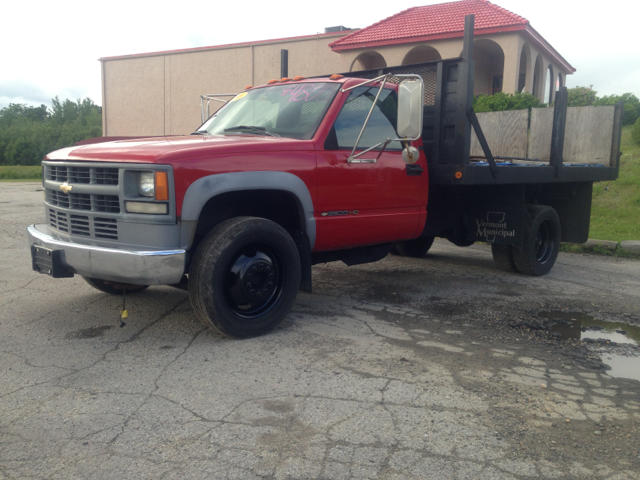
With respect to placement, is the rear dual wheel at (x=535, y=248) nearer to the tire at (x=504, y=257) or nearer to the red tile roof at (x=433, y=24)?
the tire at (x=504, y=257)

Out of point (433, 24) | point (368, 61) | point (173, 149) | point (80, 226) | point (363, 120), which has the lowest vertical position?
point (80, 226)

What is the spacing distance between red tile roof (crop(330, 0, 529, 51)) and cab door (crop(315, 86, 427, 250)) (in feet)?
49.4

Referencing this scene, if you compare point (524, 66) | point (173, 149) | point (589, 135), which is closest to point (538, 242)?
point (589, 135)

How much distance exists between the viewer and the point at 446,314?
17.2 feet

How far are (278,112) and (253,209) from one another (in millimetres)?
1016

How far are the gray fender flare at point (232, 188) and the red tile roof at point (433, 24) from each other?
16267 millimetres

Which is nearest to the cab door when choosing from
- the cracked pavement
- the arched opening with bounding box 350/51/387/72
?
the cracked pavement

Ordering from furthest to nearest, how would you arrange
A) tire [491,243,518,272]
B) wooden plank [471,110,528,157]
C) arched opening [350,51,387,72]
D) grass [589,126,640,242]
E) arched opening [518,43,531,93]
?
arched opening [350,51,387,72] < arched opening [518,43,531,93] < grass [589,126,640,242] < wooden plank [471,110,528,157] < tire [491,243,518,272]

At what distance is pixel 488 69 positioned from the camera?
23344 millimetres

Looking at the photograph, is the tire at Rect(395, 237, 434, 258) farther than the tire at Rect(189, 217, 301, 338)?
Yes

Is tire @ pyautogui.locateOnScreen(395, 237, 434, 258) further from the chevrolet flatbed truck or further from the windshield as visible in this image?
the windshield

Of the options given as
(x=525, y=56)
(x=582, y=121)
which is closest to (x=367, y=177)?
(x=582, y=121)

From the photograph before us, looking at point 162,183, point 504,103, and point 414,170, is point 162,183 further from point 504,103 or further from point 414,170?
point 504,103

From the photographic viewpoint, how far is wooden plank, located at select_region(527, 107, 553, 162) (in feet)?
24.9
